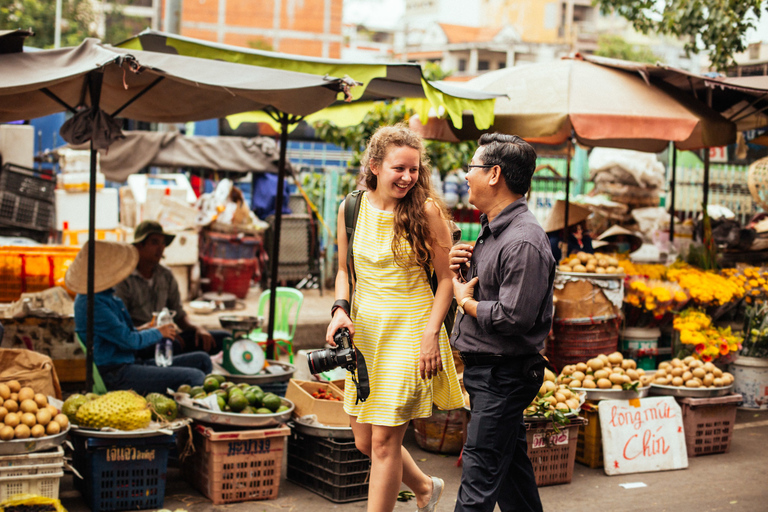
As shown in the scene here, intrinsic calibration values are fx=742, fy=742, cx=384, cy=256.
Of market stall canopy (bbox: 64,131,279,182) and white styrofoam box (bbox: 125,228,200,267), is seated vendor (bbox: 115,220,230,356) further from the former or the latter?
market stall canopy (bbox: 64,131,279,182)

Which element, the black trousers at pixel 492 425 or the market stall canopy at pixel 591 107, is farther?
the market stall canopy at pixel 591 107

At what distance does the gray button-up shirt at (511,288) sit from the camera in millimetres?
3037

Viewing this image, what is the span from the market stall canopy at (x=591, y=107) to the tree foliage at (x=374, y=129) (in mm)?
3563

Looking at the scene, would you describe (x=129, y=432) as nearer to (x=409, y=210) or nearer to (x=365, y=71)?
(x=409, y=210)

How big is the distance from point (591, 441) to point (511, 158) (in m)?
3.03

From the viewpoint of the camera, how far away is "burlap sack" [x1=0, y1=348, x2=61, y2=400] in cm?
455

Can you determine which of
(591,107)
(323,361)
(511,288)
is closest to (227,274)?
(591,107)

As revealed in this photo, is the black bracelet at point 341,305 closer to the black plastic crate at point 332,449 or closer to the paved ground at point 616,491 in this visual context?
the black plastic crate at point 332,449

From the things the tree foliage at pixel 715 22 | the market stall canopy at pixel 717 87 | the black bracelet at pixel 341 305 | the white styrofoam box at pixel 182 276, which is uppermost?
the tree foliage at pixel 715 22

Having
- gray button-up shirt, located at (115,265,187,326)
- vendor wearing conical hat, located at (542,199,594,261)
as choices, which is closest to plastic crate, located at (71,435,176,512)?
gray button-up shirt, located at (115,265,187,326)

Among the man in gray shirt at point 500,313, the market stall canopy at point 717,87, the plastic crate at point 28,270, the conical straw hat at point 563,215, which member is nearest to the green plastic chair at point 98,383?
the plastic crate at point 28,270

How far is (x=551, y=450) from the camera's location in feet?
16.5

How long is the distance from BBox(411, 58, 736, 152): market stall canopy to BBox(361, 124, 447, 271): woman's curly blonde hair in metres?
2.90

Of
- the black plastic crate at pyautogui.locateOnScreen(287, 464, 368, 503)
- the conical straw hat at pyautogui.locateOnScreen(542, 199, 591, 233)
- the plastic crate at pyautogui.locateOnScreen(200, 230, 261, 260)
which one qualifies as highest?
the conical straw hat at pyautogui.locateOnScreen(542, 199, 591, 233)
